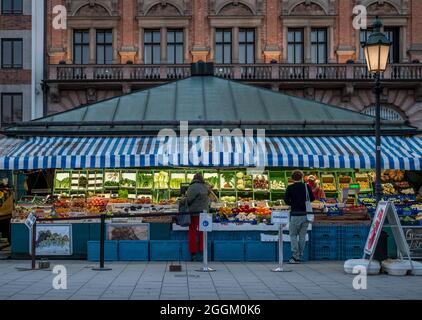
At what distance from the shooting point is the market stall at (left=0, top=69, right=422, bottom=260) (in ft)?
62.0

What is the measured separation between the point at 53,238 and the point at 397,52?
25681mm

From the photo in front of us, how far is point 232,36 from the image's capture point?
3981 centimetres

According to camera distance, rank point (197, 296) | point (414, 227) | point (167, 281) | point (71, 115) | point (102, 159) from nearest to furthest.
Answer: point (197, 296) < point (167, 281) < point (414, 227) < point (102, 159) < point (71, 115)

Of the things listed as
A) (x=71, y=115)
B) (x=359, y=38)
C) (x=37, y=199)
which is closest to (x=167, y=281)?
(x=37, y=199)

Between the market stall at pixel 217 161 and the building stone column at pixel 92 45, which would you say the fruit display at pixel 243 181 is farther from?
the building stone column at pixel 92 45

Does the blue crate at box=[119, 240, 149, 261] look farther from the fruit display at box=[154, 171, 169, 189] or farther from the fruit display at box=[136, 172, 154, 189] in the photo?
the fruit display at box=[136, 172, 154, 189]

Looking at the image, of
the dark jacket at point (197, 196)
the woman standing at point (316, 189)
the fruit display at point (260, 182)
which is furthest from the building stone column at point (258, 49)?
the dark jacket at point (197, 196)

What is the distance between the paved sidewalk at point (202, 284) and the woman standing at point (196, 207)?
4.02 ft

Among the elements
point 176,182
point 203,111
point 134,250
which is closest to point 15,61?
point 203,111

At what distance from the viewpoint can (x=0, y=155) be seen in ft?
67.6

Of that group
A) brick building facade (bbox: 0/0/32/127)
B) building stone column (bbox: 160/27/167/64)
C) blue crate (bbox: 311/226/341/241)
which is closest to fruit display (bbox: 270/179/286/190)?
blue crate (bbox: 311/226/341/241)

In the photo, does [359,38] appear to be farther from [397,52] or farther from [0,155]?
[0,155]

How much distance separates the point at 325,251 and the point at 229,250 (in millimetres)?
2255

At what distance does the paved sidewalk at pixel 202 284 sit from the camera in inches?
472
